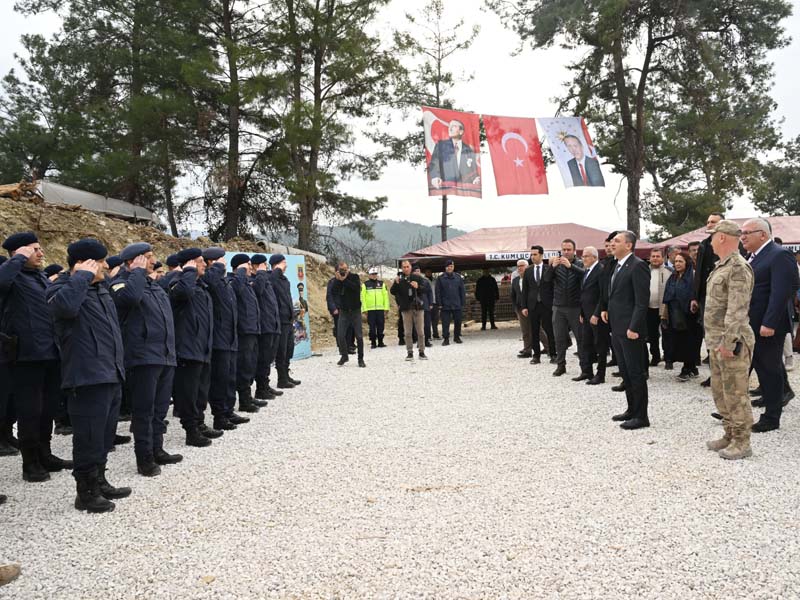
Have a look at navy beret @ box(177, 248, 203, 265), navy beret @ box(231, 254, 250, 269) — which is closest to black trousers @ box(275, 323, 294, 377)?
navy beret @ box(231, 254, 250, 269)

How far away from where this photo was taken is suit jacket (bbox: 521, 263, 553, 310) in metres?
9.75

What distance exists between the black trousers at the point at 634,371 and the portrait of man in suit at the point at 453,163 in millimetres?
9890

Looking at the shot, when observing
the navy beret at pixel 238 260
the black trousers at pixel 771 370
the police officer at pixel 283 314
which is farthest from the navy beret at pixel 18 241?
the black trousers at pixel 771 370

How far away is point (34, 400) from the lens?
463 centimetres

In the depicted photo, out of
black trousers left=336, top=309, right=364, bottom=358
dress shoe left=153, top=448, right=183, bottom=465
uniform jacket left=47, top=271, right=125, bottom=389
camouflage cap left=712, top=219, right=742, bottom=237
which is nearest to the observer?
uniform jacket left=47, top=271, right=125, bottom=389

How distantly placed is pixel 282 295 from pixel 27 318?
13.4ft

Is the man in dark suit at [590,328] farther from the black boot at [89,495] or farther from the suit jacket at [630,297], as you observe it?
the black boot at [89,495]

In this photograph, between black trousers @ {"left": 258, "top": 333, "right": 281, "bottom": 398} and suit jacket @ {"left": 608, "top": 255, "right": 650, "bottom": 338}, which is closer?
suit jacket @ {"left": 608, "top": 255, "right": 650, "bottom": 338}

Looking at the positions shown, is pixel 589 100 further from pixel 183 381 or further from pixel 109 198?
pixel 183 381

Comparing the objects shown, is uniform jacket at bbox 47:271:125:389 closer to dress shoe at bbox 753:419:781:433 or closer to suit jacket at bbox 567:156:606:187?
dress shoe at bbox 753:419:781:433

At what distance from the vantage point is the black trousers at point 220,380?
20.1 feet

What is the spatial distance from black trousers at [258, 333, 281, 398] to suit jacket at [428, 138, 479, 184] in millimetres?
8245

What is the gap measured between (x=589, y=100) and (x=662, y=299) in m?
11.6

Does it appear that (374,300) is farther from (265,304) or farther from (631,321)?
(631,321)
